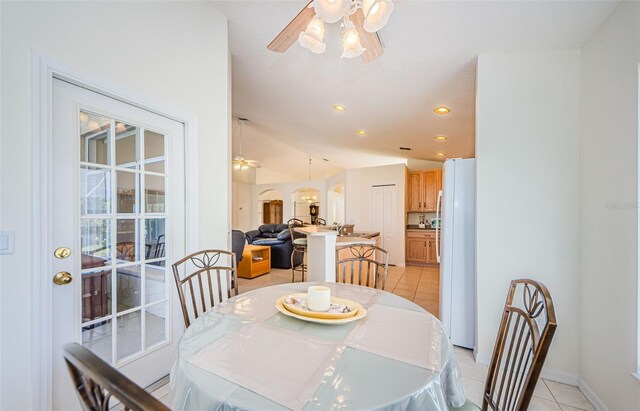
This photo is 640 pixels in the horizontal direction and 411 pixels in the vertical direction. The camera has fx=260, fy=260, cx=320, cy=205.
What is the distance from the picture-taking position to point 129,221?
1.73 meters

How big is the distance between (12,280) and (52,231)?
0.86 feet

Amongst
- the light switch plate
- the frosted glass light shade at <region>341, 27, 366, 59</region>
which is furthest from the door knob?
the frosted glass light shade at <region>341, 27, 366, 59</region>

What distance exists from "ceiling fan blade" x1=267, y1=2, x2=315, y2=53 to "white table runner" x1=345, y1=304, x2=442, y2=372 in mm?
1598

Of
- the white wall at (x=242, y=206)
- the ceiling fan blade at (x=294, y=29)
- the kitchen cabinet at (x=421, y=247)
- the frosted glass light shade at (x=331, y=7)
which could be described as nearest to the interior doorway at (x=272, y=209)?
the white wall at (x=242, y=206)

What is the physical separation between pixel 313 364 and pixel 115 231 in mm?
1563

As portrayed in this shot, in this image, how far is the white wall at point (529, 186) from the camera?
1957 mm

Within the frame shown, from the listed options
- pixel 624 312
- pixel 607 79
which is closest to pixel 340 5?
pixel 607 79

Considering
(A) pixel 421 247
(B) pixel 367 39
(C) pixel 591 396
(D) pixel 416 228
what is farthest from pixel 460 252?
(D) pixel 416 228

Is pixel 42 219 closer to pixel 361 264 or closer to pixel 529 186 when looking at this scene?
pixel 361 264

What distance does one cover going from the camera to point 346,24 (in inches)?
60.1

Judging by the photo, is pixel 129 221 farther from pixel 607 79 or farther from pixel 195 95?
pixel 607 79

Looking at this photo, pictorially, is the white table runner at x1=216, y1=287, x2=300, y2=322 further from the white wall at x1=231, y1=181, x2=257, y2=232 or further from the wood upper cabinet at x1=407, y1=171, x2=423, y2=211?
the white wall at x1=231, y1=181, x2=257, y2=232

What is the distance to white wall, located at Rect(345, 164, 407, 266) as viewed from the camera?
615cm

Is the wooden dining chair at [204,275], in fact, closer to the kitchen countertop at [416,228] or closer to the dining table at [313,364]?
the dining table at [313,364]
